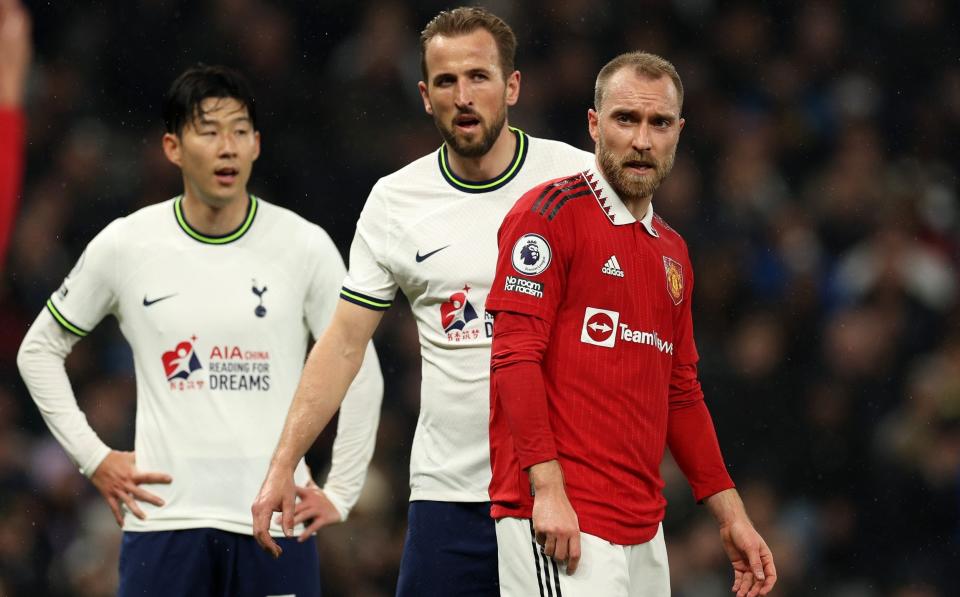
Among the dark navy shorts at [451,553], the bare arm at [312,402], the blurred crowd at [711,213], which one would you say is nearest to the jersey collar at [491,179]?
the bare arm at [312,402]

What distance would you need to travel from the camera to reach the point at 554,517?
11.6ft

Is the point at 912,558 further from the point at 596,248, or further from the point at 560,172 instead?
the point at 596,248

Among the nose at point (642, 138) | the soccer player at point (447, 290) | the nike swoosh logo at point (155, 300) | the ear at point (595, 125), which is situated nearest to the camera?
the nose at point (642, 138)

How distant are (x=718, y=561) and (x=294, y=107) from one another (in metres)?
3.96

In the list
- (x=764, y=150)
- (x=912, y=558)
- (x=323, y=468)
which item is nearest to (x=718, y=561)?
(x=912, y=558)

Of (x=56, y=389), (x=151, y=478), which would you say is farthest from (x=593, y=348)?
(x=56, y=389)

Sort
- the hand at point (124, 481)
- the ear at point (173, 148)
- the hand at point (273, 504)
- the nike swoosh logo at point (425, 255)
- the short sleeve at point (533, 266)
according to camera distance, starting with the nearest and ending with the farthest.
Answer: the short sleeve at point (533, 266)
the hand at point (273, 504)
the nike swoosh logo at point (425, 255)
the hand at point (124, 481)
the ear at point (173, 148)

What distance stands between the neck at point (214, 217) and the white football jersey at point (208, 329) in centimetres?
3

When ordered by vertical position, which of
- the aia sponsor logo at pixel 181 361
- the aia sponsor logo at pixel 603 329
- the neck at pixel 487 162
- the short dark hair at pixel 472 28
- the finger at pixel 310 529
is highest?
the short dark hair at pixel 472 28

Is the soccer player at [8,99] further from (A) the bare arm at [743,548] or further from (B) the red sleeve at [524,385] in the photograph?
(A) the bare arm at [743,548]

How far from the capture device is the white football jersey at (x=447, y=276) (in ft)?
14.7

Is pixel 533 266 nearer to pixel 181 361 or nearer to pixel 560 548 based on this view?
pixel 560 548

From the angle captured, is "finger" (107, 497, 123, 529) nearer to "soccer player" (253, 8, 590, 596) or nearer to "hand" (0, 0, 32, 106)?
"soccer player" (253, 8, 590, 596)

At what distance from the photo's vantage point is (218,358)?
5191 mm
